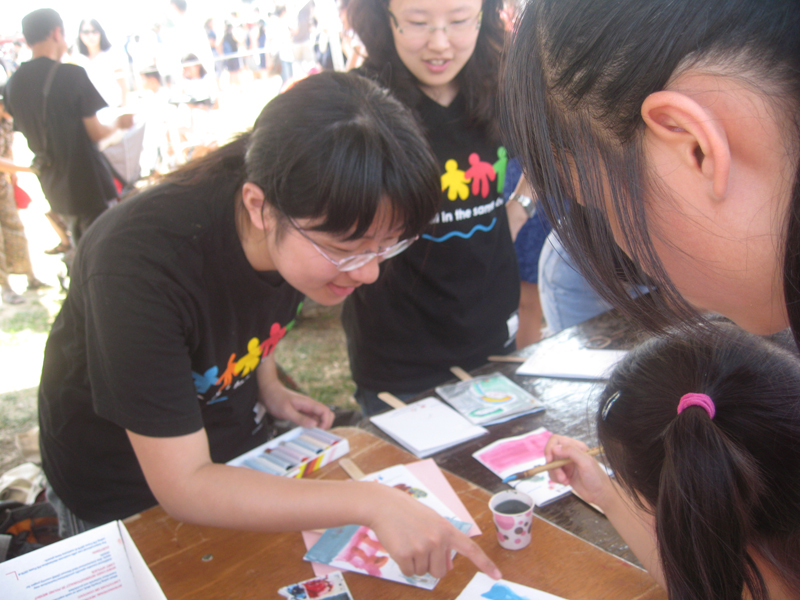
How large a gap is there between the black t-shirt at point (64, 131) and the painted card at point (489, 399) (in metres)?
3.00

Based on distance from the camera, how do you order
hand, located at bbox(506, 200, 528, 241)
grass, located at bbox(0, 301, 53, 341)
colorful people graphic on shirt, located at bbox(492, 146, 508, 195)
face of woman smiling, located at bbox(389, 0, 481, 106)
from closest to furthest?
1. face of woman smiling, located at bbox(389, 0, 481, 106)
2. colorful people graphic on shirt, located at bbox(492, 146, 508, 195)
3. hand, located at bbox(506, 200, 528, 241)
4. grass, located at bbox(0, 301, 53, 341)

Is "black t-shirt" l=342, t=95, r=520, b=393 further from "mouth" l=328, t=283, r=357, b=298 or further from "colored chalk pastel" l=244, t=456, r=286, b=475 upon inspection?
"colored chalk pastel" l=244, t=456, r=286, b=475

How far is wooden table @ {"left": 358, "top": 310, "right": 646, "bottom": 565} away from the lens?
1160 millimetres

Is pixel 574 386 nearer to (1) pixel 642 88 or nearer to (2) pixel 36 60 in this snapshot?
(1) pixel 642 88

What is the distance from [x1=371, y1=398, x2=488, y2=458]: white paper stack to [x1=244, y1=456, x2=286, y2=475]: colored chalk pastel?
0.94ft

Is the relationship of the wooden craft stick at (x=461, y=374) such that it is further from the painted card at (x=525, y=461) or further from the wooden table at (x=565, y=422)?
the painted card at (x=525, y=461)

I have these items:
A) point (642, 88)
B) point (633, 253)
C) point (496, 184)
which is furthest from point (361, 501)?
point (496, 184)

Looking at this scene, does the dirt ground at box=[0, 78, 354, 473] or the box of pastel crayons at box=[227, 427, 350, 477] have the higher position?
the box of pastel crayons at box=[227, 427, 350, 477]

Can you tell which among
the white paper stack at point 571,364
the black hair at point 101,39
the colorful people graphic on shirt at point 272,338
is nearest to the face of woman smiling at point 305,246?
the colorful people graphic on shirt at point 272,338

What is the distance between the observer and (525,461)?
136 centimetres

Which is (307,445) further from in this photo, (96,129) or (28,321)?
(28,321)

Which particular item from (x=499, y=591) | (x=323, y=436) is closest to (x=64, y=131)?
(x=323, y=436)

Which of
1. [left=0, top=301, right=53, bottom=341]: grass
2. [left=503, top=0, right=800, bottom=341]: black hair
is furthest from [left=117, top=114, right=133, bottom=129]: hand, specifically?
[left=503, top=0, right=800, bottom=341]: black hair

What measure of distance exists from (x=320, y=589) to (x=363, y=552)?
0.11 meters
